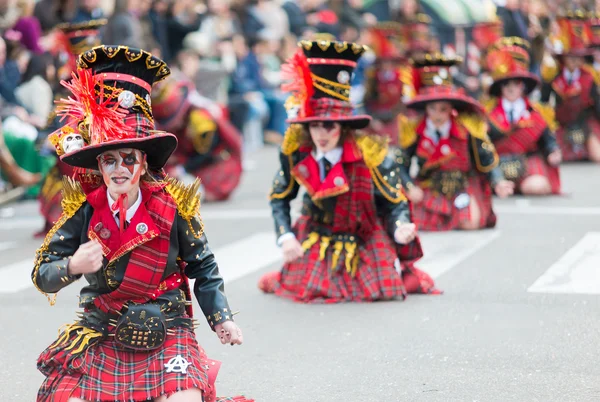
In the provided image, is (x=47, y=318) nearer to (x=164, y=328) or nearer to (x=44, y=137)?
(x=164, y=328)

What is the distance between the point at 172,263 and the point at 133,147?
1.74 ft

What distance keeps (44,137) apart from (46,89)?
2.42m

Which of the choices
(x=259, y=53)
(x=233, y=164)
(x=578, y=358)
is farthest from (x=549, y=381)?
(x=259, y=53)

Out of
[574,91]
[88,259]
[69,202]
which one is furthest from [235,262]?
[574,91]

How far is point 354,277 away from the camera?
8.22 meters

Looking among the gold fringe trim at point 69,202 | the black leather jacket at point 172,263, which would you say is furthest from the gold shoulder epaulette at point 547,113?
the gold fringe trim at point 69,202

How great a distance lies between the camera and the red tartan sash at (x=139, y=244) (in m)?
5.10

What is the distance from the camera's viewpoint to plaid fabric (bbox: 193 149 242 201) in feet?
45.3

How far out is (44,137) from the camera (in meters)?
11.4

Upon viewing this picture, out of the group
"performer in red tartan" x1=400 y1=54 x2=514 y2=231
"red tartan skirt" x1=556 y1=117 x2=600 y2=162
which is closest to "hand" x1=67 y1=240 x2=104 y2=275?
"performer in red tartan" x1=400 y1=54 x2=514 y2=231

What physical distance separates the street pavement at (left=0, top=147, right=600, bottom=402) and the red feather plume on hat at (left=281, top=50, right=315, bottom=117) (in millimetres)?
1293

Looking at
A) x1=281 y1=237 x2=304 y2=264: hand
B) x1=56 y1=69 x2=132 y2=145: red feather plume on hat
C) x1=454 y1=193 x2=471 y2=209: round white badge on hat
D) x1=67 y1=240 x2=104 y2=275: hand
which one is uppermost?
x1=56 y1=69 x2=132 y2=145: red feather plume on hat

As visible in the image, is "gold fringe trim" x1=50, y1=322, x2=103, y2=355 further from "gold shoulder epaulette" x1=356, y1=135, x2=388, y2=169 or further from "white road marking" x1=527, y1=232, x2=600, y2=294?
"white road marking" x1=527, y1=232, x2=600, y2=294

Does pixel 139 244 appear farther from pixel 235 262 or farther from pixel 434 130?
pixel 434 130
